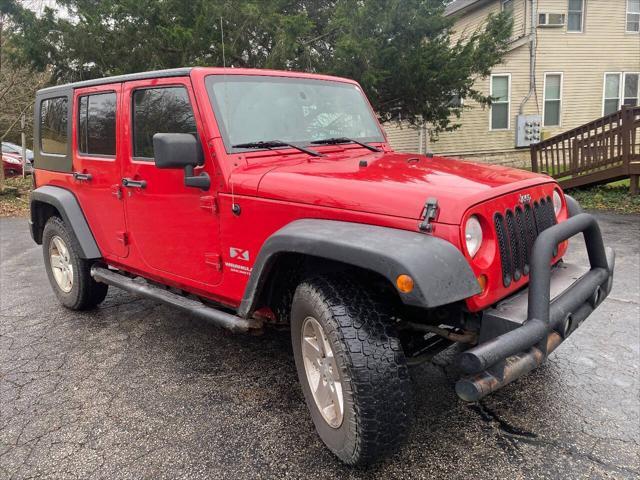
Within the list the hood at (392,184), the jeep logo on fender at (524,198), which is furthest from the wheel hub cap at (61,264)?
the jeep logo on fender at (524,198)

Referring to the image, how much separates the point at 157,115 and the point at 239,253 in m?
1.19

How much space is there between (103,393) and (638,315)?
13.3 ft

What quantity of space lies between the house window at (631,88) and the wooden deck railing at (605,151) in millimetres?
7414

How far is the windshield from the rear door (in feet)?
3.36

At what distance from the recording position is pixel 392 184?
2377mm

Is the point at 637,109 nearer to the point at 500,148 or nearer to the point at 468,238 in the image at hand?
the point at 500,148

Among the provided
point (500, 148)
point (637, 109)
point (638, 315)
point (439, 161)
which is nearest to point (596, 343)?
point (638, 315)

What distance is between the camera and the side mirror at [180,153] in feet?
8.79

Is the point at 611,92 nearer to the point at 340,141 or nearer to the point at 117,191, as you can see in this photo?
the point at 340,141

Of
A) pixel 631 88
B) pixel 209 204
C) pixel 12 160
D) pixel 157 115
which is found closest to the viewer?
pixel 209 204

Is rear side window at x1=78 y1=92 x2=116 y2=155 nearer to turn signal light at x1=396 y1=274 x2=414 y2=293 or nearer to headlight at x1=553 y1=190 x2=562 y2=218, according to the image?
turn signal light at x1=396 y1=274 x2=414 y2=293

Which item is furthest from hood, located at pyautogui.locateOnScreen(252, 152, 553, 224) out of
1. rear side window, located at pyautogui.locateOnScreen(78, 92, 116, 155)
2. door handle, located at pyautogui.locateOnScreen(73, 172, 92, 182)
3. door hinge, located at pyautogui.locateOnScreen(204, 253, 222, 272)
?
door handle, located at pyautogui.locateOnScreen(73, 172, 92, 182)

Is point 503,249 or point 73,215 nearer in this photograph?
point 503,249

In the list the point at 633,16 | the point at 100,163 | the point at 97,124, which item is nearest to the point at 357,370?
the point at 100,163
